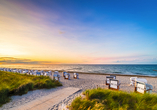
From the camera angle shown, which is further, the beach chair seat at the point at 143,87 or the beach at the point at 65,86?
the beach chair seat at the point at 143,87

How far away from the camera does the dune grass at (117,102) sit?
3199 mm

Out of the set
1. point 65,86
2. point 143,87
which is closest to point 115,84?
point 143,87

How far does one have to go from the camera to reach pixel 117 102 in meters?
3.62

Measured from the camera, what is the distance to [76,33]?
14.9 metres

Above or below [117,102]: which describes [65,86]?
below

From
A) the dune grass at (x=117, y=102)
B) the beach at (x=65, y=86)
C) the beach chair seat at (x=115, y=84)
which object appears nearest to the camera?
the dune grass at (x=117, y=102)

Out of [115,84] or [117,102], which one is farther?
[115,84]

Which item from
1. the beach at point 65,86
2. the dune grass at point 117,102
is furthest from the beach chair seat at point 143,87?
the dune grass at point 117,102

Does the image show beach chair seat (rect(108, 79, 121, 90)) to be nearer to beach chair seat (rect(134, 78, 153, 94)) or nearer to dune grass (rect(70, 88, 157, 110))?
beach chair seat (rect(134, 78, 153, 94))

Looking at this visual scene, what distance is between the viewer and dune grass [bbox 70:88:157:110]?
3199mm

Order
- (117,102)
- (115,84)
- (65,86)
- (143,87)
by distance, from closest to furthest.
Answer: (117,102) → (143,87) → (115,84) → (65,86)

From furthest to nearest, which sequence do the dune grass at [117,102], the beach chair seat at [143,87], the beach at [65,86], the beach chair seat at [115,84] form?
1. the beach chair seat at [115,84]
2. the beach chair seat at [143,87]
3. the beach at [65,86]
4. the dune grass at [117,102]

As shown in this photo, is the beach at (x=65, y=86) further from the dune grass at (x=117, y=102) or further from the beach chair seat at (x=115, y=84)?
the beach chair seat at (x=115, y=84)

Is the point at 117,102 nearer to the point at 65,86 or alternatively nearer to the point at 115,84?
the point at 115,84
